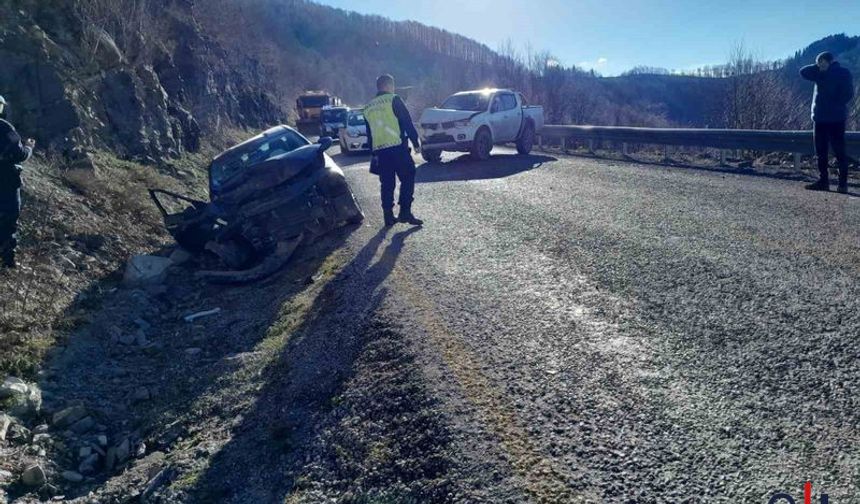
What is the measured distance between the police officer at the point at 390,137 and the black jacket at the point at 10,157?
12.6 ft

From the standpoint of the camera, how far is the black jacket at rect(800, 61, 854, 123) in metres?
8.50

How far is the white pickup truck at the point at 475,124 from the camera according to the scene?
15.4 meters

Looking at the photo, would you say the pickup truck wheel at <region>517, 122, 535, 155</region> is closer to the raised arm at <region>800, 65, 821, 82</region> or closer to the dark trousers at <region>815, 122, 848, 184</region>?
the raised arm at <region>800, 65, 821, 82</region>

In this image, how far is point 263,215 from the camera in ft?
25.0

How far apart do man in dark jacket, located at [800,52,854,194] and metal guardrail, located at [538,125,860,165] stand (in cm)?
184

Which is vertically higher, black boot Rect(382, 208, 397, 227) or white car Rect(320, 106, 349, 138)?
white car Rect(320, 106, 349, 138)

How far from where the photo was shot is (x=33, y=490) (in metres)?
3.49

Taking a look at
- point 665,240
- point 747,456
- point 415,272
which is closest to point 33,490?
point 415,272

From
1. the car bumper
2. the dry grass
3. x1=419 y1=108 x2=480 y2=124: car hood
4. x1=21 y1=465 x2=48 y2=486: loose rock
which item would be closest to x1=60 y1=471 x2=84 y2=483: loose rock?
x1=21 y1=465 x2=48 y2=486: loose rock

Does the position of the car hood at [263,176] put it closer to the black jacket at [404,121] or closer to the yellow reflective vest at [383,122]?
the yellow reflective vest at [383,122]

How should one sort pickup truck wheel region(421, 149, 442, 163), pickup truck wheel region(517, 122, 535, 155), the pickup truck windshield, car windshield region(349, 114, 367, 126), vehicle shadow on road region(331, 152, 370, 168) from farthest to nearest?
1. the pickup truck windshield
2. car windshield region(349, 114, 367, 126)
3. vehicle shadow on road region(331, 152, 370, 168)
4. pickup truck wheel region(517, 122, 535, 155)
5. pickup truck wheel region(421, 149, 442, 163)

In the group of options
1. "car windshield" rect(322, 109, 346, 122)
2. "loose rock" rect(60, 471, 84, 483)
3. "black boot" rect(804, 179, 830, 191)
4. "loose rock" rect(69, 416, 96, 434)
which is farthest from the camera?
"car windshield" rect(322, 109, 346, 122)

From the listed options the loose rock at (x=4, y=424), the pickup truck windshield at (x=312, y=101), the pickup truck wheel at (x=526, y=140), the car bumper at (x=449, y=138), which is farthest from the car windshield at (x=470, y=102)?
the pickup truck windshield at (x=312, y=101)

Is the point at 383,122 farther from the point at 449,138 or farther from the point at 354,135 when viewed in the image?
the point at 354,135
